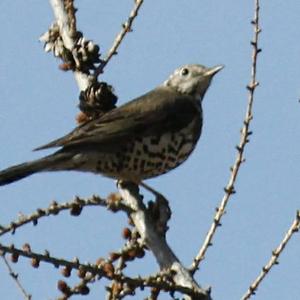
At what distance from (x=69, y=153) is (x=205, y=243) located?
193 cm

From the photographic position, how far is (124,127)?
6484mm

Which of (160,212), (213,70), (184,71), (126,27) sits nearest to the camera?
(160,212)

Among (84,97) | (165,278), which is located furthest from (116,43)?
(165,278)

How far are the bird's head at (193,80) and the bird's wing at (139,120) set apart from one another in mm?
180

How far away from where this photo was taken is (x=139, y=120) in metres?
6.66

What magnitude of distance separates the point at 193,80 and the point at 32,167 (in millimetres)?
2372

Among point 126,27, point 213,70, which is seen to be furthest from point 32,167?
point 213,70

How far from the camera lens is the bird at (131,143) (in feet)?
19.8

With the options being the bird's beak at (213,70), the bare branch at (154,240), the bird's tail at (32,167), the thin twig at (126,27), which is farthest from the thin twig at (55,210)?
the bird's beak at (213,70)

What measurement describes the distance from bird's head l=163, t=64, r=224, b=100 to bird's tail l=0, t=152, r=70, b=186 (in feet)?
6.27

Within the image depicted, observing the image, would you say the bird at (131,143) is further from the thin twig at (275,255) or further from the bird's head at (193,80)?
the thin twig at (275,255)

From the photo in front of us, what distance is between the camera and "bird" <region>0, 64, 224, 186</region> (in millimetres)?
6047

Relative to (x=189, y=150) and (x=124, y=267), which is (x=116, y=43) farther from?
(x=124, y=267)

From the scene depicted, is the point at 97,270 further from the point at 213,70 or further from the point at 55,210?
the point at 213,70
